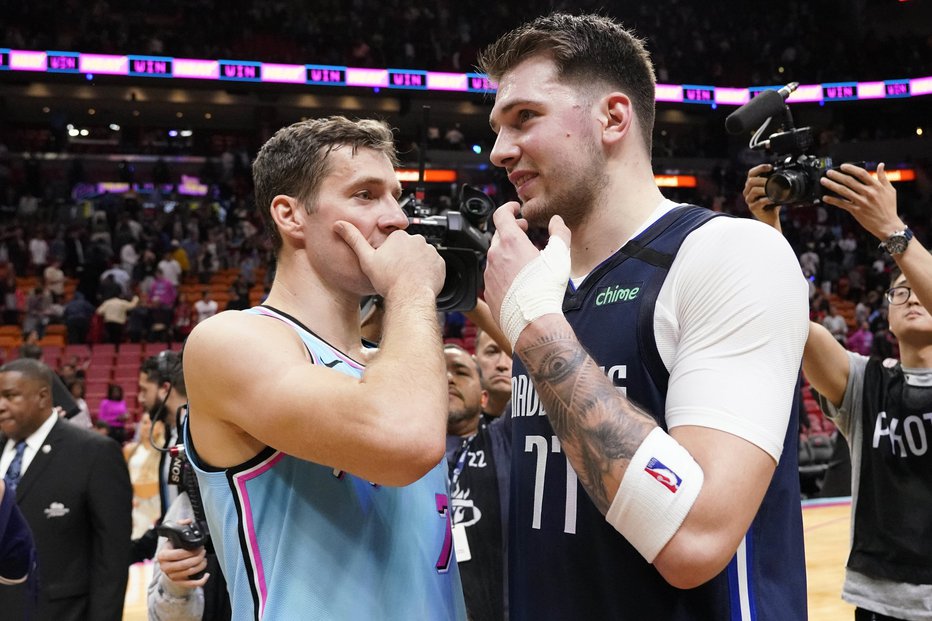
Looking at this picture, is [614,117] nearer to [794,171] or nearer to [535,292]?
[535,292]

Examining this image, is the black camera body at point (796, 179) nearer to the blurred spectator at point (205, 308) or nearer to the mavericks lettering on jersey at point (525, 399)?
the mavericks lettering on jersey at point (525, 399)

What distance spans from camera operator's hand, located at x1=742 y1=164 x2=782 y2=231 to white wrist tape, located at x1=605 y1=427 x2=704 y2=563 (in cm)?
139

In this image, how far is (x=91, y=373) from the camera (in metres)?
12.4

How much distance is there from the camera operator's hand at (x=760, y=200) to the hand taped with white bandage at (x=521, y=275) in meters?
1.13

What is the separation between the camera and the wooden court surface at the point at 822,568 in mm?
6051

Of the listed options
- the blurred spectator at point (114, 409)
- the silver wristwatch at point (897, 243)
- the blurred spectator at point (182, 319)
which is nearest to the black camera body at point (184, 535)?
the silver wristwatch at point (897, 243)

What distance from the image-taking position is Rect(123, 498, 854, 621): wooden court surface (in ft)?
19.9

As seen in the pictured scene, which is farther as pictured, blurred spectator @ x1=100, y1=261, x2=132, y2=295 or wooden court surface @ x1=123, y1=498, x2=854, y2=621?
blurred spectator @ x1=100, y1=261, x2=132, y2=295

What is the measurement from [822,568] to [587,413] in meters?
6.47

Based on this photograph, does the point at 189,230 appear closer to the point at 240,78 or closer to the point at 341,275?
the point at 240,78

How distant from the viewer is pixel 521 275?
1687mm

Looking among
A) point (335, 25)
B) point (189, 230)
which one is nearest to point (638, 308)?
point (189, 230)

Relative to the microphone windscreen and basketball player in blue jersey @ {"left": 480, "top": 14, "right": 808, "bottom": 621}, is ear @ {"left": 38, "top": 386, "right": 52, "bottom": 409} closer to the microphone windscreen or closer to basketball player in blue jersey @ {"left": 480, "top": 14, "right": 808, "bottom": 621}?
basketball player in blue jersey @ {"left": 480, "top": 14, "right": 808, "bottom": 621}

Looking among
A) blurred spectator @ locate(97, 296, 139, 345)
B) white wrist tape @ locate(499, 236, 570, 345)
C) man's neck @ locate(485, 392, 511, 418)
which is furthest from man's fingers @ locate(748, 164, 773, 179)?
blurred spectator @ locate(97, 296, 139, 345)
